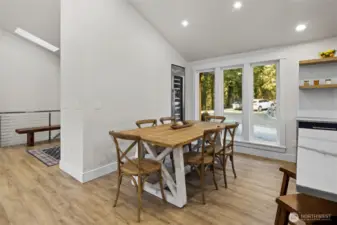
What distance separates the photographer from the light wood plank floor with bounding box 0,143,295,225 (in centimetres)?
202

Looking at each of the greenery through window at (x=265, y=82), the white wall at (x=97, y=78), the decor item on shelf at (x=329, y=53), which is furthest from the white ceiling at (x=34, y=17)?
the decor item on shelf at (x=329, y=53)

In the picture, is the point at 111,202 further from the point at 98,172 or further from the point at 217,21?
the point at 217,21

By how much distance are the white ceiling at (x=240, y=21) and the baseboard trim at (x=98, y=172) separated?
3.05 metres

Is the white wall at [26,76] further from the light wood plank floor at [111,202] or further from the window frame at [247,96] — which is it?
the window frame at [247,96]

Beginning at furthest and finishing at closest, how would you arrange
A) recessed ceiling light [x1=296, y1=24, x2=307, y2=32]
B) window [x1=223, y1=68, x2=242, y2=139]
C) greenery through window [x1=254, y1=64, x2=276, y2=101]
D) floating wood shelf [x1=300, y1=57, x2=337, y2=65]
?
window [x1=223, y1=68, x2=242, y2=139] < greenery through window [x1=254, y1=64, x2=276, y2=101] < recessed ceiling light [x1=296, y1=24, x2=307, y2=32] < floating wood shelf [x1=300, y1=57, x2=337, y2=65]

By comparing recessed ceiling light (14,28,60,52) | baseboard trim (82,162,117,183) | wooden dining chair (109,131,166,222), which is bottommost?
baseboard trim (82,162,117,183)

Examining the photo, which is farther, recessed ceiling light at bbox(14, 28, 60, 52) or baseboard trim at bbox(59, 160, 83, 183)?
recessed ceiling light at bbox(14, 28, 60, 52)

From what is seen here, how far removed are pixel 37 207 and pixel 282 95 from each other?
4495 millimetres

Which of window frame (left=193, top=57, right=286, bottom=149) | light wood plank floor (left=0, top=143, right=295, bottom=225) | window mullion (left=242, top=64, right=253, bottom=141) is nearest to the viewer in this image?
light wood plank floor (left=0, top=143, right=295, bottom=225)

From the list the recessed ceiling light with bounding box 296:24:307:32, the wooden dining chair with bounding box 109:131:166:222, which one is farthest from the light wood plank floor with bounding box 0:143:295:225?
the recessed ceiling light with bounding box 296:24:307:32

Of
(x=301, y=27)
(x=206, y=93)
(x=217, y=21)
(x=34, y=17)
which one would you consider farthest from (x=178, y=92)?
(x=34, y=17)

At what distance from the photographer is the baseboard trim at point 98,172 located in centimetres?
297

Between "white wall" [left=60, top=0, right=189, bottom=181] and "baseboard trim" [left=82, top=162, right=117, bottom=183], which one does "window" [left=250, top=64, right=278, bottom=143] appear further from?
"baseboard trim" [left=82, top=162, right=117, bottom=183]

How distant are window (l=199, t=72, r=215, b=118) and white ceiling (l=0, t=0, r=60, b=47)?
149 inches
